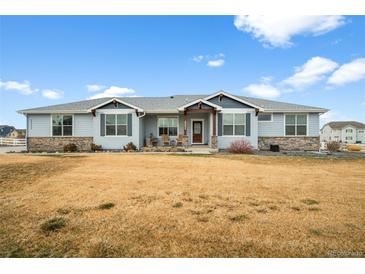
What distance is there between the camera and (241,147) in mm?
15805

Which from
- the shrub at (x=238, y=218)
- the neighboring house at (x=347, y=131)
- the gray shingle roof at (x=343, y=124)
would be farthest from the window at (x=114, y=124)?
the gray shingle roof at (x=343, y=124)

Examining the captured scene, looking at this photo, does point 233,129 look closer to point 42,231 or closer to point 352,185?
point 352,185

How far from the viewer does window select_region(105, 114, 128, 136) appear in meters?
17.7

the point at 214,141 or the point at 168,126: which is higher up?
the point at 168,126

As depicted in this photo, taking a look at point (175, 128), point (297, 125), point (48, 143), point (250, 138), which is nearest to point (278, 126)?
point (297, 125)

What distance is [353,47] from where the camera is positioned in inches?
441

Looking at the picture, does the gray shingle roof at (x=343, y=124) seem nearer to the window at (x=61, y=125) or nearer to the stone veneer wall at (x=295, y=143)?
the stone veneer wall at (x=295, y=143)

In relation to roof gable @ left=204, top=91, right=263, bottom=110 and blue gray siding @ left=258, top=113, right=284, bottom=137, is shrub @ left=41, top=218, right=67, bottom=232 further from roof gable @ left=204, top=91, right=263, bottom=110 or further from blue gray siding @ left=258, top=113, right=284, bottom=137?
blue gray siding @ left=258, top=113, right=284, bottom=137

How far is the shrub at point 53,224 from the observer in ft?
13.4

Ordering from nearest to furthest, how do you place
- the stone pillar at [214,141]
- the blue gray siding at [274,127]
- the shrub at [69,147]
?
the stone pillar at [214,141] → the shrub at [69,147] → the blue gray siding at [274,127]

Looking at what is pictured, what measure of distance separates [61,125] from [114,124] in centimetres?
477

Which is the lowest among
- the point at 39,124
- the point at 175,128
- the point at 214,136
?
the point at 214,136

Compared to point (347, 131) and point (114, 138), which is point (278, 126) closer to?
point (114, 138)

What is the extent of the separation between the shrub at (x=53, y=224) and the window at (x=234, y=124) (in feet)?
47.2
